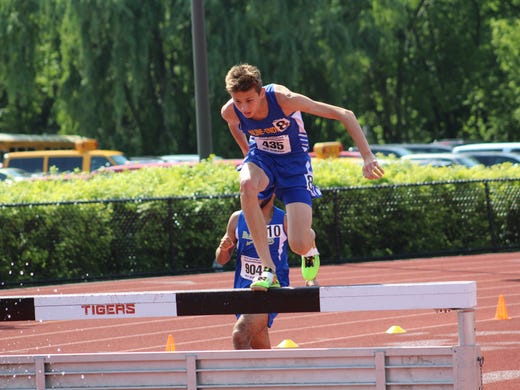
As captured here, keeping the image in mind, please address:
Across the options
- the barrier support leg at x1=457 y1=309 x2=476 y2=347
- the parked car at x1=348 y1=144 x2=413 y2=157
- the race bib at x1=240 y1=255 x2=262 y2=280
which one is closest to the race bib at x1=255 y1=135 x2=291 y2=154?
the race bib at x1=240 y1=255 x2=262 y2=280

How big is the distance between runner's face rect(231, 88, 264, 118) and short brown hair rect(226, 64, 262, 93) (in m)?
0.03

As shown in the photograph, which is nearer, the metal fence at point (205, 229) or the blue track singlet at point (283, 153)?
the blue track singlet at point (283, 153)

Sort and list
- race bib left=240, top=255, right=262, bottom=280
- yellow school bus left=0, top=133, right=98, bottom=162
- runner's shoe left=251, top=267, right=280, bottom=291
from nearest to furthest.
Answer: runner's shoe left=251, top=267, right=280, bottom=291
race bib left=240, top=255, right=262, bottom=280
yellow school bus left=0, top=133, right=98, bottom=162

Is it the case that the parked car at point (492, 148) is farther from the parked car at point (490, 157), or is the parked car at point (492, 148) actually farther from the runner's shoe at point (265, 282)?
the runner's shoe at point (265, 282)

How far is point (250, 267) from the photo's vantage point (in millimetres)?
7168

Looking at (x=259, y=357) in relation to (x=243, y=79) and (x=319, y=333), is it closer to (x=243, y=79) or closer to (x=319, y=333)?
(x=243, y=79)

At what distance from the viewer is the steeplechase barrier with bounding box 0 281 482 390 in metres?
5.09

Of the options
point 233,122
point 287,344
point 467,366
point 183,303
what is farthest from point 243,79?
point 287,344

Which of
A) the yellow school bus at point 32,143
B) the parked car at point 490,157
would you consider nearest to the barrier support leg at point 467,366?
the parked car at point 490,157

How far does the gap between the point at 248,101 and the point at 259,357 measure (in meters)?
1.94

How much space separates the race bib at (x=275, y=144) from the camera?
23.5 feet

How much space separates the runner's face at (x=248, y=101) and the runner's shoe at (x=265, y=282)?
3.14 ft

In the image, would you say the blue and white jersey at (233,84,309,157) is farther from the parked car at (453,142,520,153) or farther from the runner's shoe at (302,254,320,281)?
the parked car at (453,142,520,153)

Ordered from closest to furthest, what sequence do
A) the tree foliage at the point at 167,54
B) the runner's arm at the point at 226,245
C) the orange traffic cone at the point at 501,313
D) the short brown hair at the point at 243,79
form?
the short brown hair at the point at 243,79
the runner's arm at the point at 226,245
the orange traffic cone at the point at 501,313
the tree foliage at the point at 167,54
